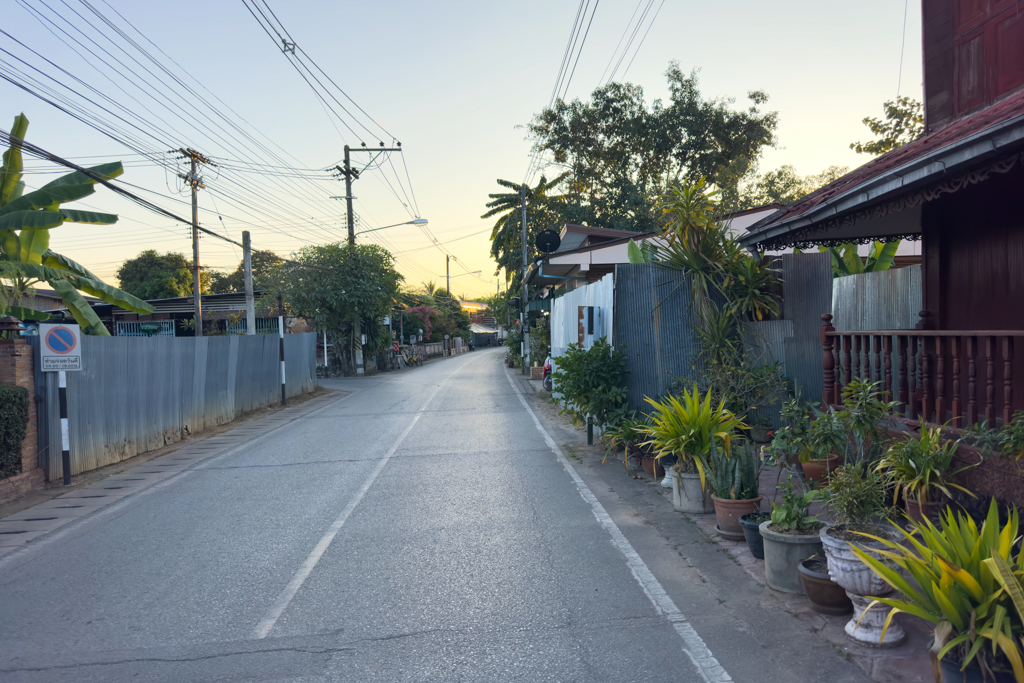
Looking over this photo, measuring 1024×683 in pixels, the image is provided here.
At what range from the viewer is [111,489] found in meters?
9.52

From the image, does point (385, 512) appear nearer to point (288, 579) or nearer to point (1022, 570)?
point (288, 579)

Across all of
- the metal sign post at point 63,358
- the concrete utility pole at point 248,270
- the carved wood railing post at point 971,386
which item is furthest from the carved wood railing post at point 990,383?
the concrete utility pole at point 248,270

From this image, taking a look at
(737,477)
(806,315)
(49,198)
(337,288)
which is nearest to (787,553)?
(737,477)

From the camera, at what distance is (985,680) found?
320 centimetres

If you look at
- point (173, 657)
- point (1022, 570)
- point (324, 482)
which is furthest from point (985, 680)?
point (324, 482)

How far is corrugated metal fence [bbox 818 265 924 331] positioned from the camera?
27.8 feet

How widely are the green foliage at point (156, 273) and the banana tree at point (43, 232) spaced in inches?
1720

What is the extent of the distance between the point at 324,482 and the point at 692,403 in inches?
193

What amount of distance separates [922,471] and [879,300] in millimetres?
4739

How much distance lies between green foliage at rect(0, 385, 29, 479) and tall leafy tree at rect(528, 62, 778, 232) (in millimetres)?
30412

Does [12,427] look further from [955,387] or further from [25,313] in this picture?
[955,387]

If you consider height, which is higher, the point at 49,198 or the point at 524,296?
the point at 49,198

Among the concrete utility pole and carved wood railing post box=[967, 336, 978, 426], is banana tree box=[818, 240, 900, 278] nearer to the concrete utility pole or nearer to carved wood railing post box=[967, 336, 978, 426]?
carved wood railing post box=[967, 336, 978, 426]

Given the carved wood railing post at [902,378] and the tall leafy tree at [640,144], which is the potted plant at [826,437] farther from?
the tall leafy tree at [640,144]
